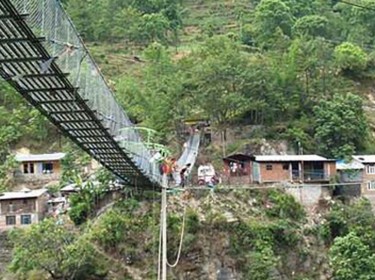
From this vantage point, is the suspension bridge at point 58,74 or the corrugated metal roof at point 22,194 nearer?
the suspension bridge at point 58,74

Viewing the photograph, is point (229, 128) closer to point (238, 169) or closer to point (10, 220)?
point (238, 169)

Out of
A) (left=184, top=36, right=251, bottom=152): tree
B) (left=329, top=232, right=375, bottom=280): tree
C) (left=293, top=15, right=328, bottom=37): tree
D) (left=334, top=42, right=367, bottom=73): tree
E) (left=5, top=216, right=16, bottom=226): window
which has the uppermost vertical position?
(left=293, top=15, right=328, bottom=37): tree

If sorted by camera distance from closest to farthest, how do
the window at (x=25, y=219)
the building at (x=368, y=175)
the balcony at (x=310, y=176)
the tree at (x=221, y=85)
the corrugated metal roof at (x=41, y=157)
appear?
the balcony at (x=310, y=176)
the building at (x=368, y=175)
the window at (x=25, y=219)
the tree at (x=221, y=85)
the corrugated metal roof at (x=41, y=157)

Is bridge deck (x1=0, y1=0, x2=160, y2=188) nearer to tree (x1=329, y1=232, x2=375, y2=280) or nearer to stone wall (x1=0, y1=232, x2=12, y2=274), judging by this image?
tree (x1=329, y1=232, x2=375, y2=280)

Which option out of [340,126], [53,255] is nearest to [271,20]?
[340,126]

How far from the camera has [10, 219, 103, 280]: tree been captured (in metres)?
15.0

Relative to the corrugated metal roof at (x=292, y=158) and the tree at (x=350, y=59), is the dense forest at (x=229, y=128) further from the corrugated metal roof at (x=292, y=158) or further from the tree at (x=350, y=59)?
the corrugated metal roof at (x=292, y=158)

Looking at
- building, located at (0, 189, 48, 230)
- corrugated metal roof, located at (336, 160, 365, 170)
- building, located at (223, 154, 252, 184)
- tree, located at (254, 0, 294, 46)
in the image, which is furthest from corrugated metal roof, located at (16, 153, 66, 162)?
tree, located at (254, 0, 294, 46)

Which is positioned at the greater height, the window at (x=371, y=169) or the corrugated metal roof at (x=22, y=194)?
the window at (x=371, y=169)

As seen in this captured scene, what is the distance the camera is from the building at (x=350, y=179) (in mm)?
17922

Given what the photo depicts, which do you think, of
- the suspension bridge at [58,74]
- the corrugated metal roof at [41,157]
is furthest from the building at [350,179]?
the suspension bridge at [58,74]

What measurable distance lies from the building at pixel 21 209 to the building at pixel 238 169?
14.9ft

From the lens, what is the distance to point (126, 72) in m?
26.8

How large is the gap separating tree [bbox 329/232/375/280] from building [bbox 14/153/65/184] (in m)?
8.18
